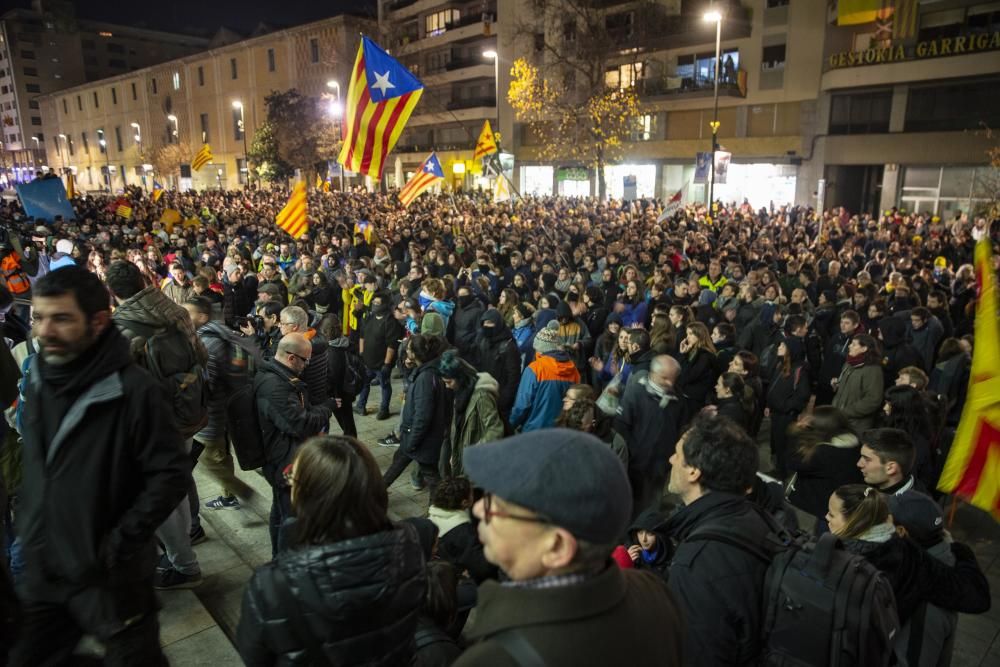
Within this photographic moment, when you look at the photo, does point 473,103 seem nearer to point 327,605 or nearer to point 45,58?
point 327,605

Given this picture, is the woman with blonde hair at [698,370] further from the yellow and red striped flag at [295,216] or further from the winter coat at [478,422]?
the yellow and red striped flag at [295,216]

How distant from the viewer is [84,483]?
7.32 feet

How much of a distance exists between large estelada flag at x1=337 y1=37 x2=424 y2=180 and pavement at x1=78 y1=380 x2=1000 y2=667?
5.72m

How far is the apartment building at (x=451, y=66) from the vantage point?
45.4m

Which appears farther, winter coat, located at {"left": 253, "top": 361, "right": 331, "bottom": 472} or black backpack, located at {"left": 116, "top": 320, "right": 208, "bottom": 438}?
winter coat, located at {"left": 253, "top": 361, "right": 331, "bottom": 472}

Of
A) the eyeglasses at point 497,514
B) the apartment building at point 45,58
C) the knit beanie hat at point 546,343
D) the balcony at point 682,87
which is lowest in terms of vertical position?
the knit beanie hat at point 546,343

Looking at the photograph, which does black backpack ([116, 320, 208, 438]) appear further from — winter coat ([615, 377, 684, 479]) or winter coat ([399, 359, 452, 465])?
winter coat ([615, 377, 684, 479])

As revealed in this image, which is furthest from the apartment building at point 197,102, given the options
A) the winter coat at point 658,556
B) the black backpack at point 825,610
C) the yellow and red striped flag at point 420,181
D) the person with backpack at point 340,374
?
the black backpack at point 825,610

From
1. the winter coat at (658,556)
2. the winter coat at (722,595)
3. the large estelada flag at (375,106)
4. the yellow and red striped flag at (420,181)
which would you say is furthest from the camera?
the yellow and red striped flag at (420,181)

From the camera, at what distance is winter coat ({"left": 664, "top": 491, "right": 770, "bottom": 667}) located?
7.05 feet

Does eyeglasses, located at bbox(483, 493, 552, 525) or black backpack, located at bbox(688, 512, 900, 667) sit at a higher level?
eyeglasses, located at bbox(483, 493, 552, 525)

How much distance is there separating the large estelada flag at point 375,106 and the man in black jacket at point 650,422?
21.3ft

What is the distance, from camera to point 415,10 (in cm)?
5062

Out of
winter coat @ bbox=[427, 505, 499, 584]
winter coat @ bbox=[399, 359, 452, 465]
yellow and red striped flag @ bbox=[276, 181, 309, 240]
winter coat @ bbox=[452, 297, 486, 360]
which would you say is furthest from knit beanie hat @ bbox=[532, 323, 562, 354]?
yellow and red striped flag @ bbox=[276, 181, 309, 240]
